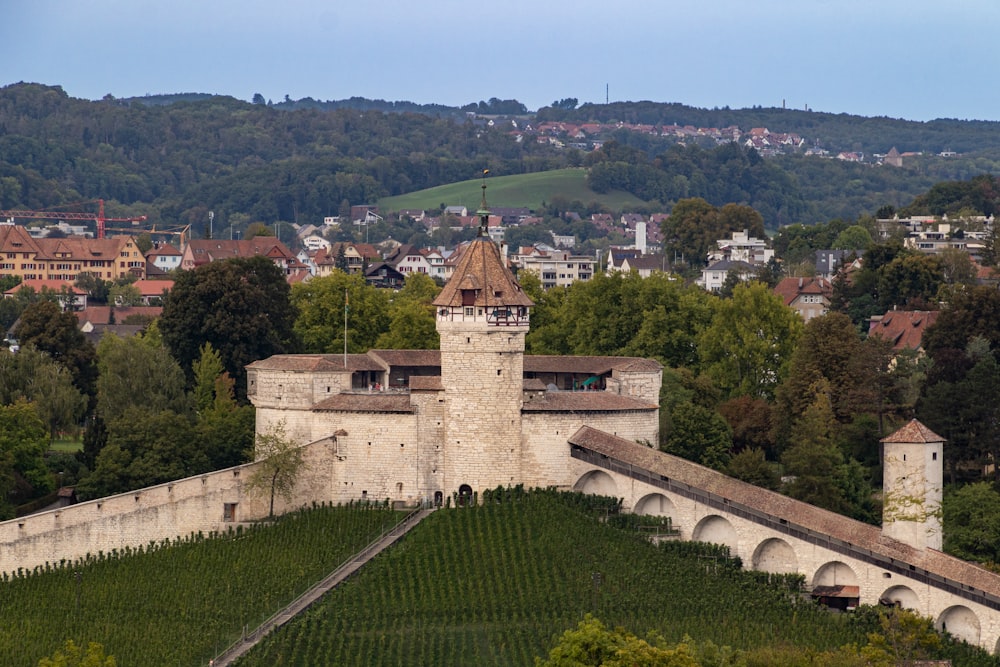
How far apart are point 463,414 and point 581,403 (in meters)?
4.64

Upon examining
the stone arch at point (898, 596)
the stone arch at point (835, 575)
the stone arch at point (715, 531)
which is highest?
the stone arch at point (715, 531)

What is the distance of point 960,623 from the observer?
75000 mm

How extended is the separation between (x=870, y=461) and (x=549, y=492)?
18012mm

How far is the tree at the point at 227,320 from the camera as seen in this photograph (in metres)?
106

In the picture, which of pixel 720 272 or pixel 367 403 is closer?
pixel 367 403

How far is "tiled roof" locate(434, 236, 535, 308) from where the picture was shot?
273 feet

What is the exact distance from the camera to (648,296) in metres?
113

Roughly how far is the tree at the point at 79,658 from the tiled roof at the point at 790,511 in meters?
22.2

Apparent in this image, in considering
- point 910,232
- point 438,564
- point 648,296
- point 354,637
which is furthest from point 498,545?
point 910,232

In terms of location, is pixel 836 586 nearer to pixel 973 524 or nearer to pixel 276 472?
pixel 973 524

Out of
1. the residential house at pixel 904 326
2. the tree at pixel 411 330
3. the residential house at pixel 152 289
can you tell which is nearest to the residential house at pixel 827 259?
the residential house at pixel 904 326

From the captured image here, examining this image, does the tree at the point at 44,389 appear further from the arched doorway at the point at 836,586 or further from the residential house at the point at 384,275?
the residential house at the point at 384,275

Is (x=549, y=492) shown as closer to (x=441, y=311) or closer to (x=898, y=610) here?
(x=441, y=311)

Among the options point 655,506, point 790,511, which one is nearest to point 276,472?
point 655,506
